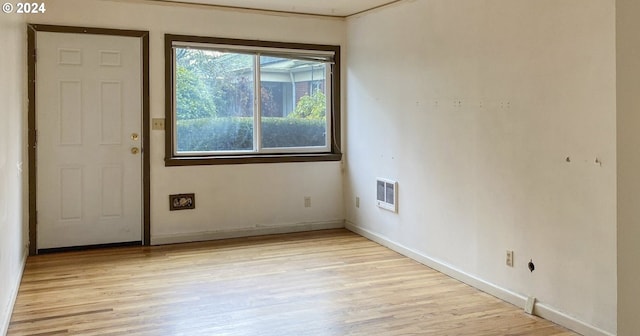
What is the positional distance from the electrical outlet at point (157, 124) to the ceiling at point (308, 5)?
1.10m

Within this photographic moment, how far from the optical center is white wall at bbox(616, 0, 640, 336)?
108cm

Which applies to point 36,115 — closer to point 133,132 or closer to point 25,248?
point 133,132

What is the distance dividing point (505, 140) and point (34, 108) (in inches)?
148

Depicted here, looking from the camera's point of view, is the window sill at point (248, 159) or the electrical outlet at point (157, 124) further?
the window sill at point (248, 159)

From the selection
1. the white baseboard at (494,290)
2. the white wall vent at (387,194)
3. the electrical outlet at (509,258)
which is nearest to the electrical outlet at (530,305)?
the white baseboard at (494,290)

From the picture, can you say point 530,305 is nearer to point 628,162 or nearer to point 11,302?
point 628,162

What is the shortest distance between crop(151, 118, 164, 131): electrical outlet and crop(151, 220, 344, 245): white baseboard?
101cm

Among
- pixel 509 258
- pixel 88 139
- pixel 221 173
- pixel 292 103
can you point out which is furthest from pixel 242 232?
pixel 509 258

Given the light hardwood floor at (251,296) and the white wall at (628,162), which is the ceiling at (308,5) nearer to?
the light hardwood floor at (251,296)

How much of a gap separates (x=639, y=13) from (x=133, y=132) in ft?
14.6

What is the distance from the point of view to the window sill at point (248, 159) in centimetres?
499

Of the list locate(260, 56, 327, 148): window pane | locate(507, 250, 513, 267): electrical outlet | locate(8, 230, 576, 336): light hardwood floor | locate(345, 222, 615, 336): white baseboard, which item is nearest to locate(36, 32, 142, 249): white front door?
locate(8, 230, 576, 336): light hardwood floor

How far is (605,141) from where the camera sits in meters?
2.70

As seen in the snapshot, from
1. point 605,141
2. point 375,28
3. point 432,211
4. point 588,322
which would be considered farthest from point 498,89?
point 375,28
